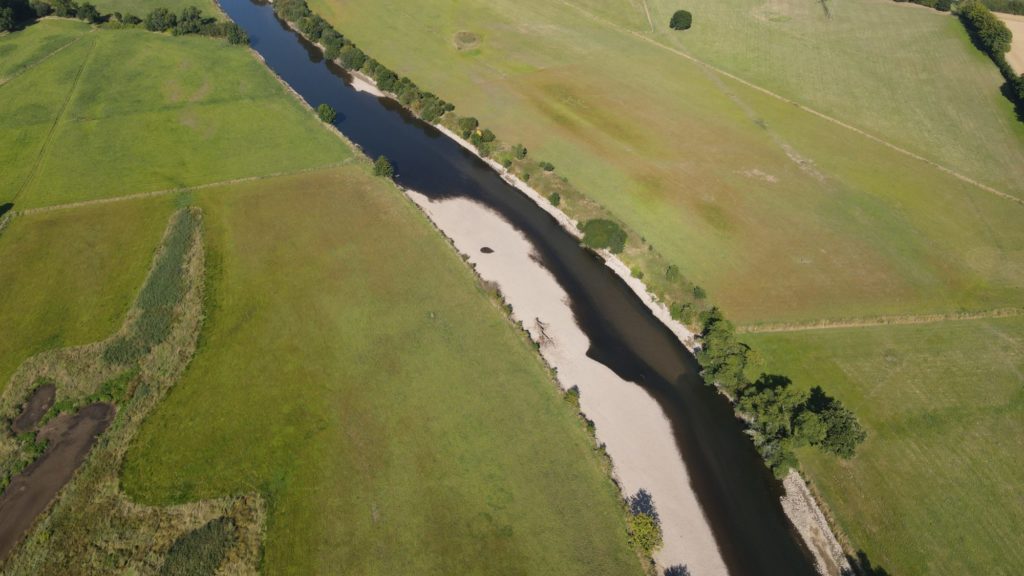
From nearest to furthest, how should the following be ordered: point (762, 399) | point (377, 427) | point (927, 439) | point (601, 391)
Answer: point (377, 427), point (927, 439), point (762, 399), point (601, 391)

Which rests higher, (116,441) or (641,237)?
(641,237)

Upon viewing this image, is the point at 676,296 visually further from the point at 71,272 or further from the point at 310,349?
the point at 71,272

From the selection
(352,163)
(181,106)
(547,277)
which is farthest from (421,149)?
(181,106)

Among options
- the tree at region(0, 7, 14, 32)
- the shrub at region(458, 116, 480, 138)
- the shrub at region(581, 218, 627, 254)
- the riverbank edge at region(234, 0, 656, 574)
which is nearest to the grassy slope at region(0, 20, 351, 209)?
the riverbank edge at region(234, 0, 656, 574)

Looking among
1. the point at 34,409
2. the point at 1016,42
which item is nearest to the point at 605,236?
the point at 34,409

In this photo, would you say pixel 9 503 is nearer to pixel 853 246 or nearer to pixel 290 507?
pixel 290 507

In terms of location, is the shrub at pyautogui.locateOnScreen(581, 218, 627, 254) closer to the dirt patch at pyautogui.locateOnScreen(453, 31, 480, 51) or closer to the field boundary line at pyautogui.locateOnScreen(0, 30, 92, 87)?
the dirt patch at pyautogui.locateOnScreen(453, 31, 480, 51)

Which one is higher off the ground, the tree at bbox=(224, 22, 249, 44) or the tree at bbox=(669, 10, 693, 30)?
the tree at bbox=(669, 10, 693, 30)
